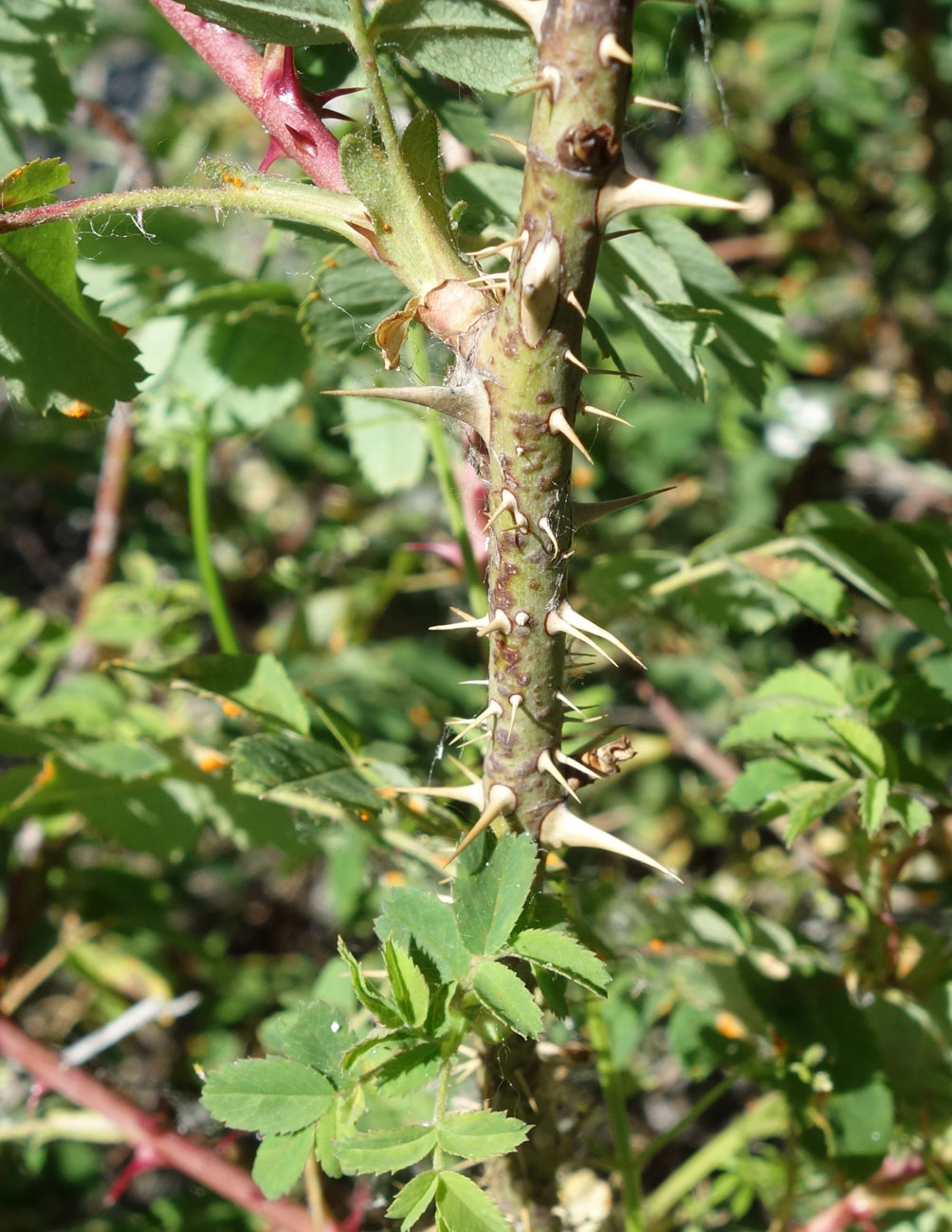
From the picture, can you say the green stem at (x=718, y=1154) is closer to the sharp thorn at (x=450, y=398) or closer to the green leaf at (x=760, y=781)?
the green leaf at (x=760, y=781)

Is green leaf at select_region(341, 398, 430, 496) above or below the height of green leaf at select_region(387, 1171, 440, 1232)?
below

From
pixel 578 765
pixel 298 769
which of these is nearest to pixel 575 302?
pixel 578 765

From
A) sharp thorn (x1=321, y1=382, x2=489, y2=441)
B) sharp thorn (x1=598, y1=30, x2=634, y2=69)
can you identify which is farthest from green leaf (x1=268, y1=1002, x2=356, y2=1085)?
sharp thorn (x1=598, y1=30, x2=634, y2=69)

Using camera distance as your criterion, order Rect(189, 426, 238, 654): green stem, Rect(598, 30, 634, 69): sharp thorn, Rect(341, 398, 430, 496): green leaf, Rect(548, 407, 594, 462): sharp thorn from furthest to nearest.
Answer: Rect(341, 398, 430, 496): green leaf → Rect(189, 426, 238, 654): green stem → Rect(548, 407, 594, 462): sharp thorn → Rect(598, 30, 634, 69): sharp thorn

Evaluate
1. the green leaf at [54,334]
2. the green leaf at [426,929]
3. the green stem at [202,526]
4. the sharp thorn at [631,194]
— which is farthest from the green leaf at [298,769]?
the sharp thorn at [631,194]

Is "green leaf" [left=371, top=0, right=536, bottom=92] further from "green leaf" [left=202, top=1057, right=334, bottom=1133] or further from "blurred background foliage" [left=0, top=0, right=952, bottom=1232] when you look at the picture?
"green leaf" [left=202, top=1057, right=334, bottom=1133]

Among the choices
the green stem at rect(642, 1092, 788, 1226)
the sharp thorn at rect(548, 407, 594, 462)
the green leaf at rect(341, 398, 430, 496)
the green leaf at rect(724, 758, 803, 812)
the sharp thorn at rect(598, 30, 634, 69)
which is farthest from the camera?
the green leaf at rect(341, 398, 430, 496)

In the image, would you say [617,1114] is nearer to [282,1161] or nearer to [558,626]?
[282,1161]
